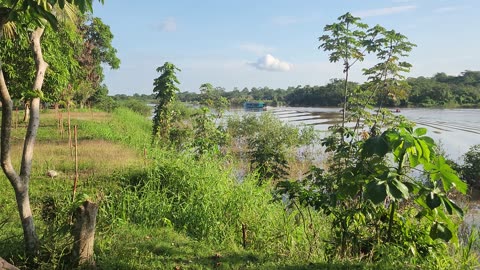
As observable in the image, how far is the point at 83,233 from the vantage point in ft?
9.93

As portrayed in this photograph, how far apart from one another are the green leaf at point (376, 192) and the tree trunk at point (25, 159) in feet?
8.76

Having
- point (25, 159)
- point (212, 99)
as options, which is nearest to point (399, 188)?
point (25, 159)

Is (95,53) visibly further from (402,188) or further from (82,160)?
(402,188)

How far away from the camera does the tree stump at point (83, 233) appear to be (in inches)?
119

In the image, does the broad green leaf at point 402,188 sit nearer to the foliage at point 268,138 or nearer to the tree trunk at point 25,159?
the tree trunk at point 25,159

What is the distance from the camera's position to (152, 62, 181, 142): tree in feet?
35.8

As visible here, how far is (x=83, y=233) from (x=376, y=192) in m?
2.30

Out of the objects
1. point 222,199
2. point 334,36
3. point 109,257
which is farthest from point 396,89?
point 109,257

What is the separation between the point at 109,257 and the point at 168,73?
26.8 ft

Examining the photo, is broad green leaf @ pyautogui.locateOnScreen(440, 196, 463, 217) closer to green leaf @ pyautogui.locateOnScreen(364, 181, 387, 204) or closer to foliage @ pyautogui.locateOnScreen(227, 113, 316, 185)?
green leaf @ pyautogui.locateOnScreen(364, 181, 387, 204)

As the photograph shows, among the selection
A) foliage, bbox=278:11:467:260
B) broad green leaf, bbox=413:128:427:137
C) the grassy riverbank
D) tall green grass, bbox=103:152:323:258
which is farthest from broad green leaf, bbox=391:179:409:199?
tall green grass, bbox=103:152:323:258

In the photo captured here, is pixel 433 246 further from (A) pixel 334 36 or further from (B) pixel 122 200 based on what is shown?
(A) pixel 334 36

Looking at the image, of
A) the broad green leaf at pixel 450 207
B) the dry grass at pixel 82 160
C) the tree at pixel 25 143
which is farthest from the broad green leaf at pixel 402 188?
the dry grass at pixel 82 160

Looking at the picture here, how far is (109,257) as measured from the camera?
3318mm
